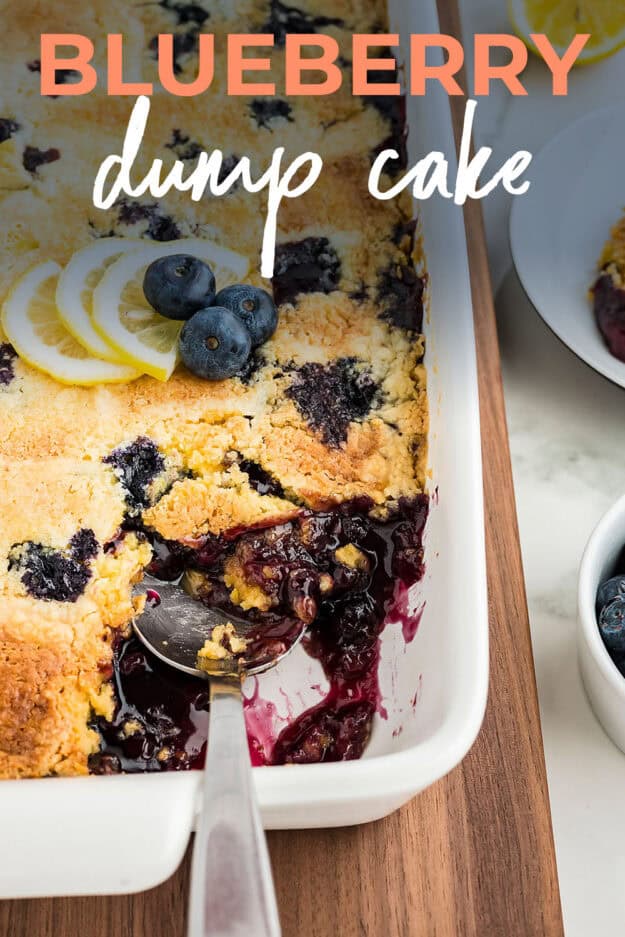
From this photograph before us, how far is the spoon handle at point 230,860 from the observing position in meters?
0.97

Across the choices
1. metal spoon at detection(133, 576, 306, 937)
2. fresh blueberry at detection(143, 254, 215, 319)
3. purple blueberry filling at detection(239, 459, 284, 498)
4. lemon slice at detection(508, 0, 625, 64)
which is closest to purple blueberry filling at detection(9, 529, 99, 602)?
metal spoon at detection(133, 576, 306, 937)

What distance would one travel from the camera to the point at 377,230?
1.93 metres

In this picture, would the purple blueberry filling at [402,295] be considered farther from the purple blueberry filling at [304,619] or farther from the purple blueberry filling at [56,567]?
the purple blueberry filling at [56,567]

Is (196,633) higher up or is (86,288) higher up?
(86,288)

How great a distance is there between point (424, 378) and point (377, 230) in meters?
0.35

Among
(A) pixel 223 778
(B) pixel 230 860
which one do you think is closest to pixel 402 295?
(A) pixel 223 778

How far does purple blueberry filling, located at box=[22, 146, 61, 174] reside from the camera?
199 cm

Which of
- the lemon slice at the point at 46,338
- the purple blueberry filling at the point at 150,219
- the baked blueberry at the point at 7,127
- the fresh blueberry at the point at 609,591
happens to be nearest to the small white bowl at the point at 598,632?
the fresh blueberry at the point at 609,591

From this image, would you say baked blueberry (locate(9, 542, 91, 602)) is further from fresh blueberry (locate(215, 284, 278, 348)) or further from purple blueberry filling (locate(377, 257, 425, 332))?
purple blueberry filling (locate(377, 257, 425, 332))

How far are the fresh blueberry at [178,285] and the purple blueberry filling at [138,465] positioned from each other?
0.22 m

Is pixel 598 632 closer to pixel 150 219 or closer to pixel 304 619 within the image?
pixel 304 619

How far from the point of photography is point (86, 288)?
1.77 metres

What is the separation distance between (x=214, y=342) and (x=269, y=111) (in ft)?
2.21

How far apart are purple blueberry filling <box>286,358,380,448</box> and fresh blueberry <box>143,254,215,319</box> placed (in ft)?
0.70
